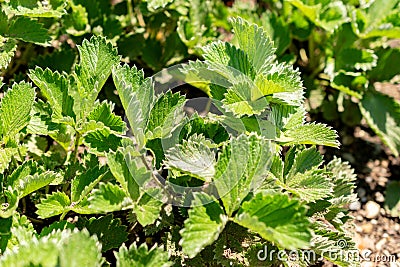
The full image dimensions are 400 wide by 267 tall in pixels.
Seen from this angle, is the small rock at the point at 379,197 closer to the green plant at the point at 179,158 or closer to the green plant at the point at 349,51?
the green plant at the point at 349,51

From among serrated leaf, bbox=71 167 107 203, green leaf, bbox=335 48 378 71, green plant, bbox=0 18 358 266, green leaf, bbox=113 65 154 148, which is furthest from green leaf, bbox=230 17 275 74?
green leaf, bbox=335 48 378 71

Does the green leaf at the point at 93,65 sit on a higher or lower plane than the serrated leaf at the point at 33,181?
higher

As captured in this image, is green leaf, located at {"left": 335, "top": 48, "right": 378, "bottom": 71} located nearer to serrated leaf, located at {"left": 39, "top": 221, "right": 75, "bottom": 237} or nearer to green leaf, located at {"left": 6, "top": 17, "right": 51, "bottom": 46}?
green leaf, located at {"left": 6, "top": 17, "right": 51, "bottom": 46}

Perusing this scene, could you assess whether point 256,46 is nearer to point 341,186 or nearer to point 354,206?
point 341,186

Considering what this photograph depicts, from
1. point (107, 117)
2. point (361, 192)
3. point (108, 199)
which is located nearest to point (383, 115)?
point (361, 192)

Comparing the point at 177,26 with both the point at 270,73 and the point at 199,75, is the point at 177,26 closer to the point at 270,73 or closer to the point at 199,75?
→ the point at 199,75

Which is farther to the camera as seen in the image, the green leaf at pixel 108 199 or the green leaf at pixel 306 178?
the green leaf at pixel 306 178

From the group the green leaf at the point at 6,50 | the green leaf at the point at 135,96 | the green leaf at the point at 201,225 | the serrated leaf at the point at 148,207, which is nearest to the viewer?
the green leaf at the point at 201,225

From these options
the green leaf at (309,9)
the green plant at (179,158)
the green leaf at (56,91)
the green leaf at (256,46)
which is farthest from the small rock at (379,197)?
the green leaf at (56,91)

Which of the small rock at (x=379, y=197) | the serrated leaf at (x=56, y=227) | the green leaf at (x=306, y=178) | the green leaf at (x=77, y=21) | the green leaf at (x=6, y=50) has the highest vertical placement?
the green leaf at (x=6, y=50)
